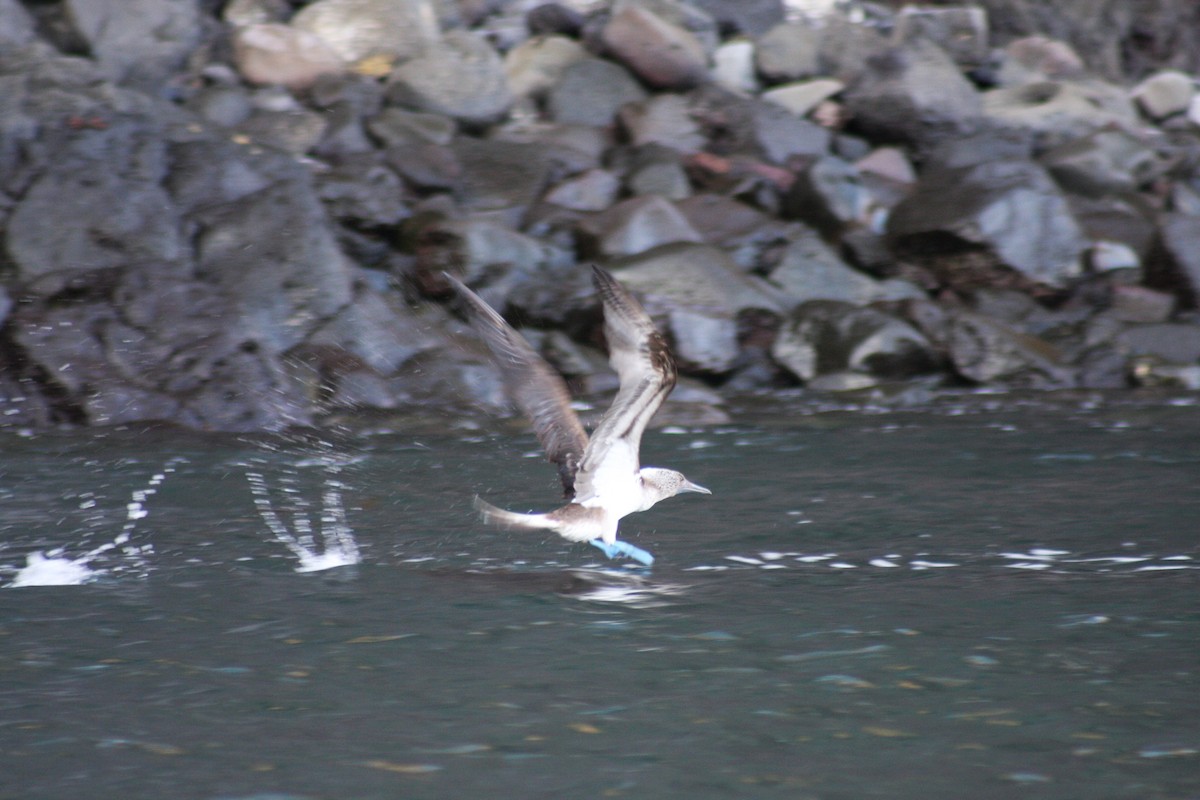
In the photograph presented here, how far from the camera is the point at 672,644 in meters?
5.79

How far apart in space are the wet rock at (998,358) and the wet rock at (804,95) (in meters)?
7.89

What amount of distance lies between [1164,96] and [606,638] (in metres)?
22.8

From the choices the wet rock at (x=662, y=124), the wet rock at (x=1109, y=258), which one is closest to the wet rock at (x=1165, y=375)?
the wet rock at (x=1109, y=258)

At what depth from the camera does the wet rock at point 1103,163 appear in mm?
19391

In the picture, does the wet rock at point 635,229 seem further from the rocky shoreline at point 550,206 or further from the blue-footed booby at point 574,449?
the blue-footed booby at point 574,449

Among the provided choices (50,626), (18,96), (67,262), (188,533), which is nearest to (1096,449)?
(188,533)

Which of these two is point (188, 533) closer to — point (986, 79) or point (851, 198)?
point (851, 198)

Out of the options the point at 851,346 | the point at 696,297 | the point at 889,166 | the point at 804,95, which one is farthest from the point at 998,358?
the point at 804,95

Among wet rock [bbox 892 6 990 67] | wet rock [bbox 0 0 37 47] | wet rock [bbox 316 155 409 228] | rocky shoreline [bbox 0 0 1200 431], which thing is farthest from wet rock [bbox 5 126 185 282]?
wet rock [bbox 892 6 990 67]

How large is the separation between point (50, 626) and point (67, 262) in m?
8.14

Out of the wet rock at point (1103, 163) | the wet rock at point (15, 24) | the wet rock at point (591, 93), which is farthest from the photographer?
the wet rock at point (591, 93)

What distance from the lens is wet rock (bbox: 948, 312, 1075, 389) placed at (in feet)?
46.9

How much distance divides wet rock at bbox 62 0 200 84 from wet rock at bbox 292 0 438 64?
195 cm

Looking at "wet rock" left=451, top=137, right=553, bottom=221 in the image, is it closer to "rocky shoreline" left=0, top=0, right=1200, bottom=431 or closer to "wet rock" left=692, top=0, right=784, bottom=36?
"rocky shoreline" left=0, top=0, right=1200, bottom=431
